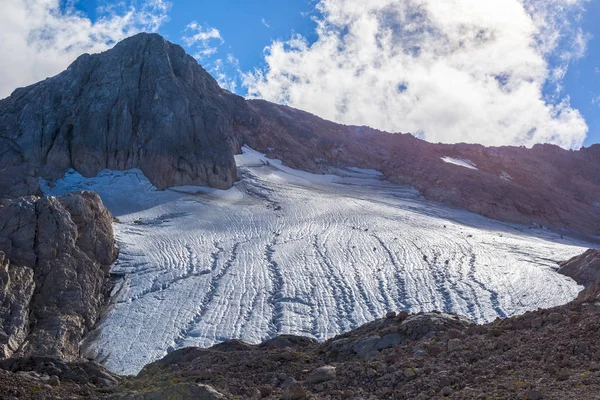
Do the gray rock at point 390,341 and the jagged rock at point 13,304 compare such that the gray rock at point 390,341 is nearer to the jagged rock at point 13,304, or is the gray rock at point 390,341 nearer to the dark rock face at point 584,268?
the jagged rock at point 13,304

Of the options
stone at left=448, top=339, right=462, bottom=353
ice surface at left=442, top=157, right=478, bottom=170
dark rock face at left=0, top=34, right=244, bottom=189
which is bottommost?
stone at left=448, top=339, right=462, bottom=353

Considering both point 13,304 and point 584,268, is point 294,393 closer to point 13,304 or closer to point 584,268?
point 13,304

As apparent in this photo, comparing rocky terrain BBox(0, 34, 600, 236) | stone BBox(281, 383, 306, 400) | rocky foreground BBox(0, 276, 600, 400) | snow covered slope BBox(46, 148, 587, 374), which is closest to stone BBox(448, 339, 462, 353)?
rocky foreground BBox(0, 276, 600, 400)

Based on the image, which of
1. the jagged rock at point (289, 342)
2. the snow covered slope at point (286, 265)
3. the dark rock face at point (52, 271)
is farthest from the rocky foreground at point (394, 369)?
the snow covered slope at point (286, 265)

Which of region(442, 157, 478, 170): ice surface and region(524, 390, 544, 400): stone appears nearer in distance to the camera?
region(524, 390, 544, 400): stone

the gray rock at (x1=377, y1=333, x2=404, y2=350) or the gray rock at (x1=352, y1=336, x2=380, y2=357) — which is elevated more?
the gray rock at (x1=377, y1=333, x2=404, y2=350)

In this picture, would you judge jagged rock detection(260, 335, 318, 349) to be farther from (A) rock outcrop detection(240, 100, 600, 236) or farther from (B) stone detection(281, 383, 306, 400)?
(A) rock outcrop detection(240, 100, 600, 236)

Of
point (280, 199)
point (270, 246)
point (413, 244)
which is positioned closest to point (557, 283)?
point (413, 244)

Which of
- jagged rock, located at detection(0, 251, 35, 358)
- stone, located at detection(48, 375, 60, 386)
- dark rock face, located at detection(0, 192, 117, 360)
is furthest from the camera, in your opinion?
dark rock face, located at detection(0, 192, 117, 360)
